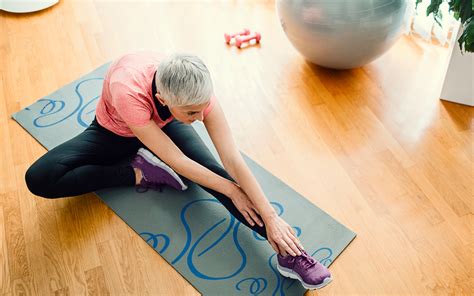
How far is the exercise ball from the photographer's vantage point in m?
2.19

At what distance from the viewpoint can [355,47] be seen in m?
2.30

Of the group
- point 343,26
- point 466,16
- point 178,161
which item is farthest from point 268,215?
point 466,16

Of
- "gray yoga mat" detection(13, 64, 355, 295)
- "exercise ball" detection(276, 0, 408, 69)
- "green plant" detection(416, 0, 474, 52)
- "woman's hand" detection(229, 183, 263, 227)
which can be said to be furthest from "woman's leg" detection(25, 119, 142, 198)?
"green plant" detection(416, 0, 474, 52)

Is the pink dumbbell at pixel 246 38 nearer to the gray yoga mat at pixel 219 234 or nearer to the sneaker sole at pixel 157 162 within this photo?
the gray yoga mat at pixel 219 234

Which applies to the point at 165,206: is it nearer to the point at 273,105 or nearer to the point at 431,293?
the point at 273,105

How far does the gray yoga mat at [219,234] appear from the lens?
1.75 m

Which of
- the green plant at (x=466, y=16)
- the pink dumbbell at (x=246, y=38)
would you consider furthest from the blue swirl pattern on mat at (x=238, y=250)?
the pink dumbbell at (x=246, y=38)

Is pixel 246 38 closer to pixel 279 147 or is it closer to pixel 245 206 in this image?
pixel 279 147

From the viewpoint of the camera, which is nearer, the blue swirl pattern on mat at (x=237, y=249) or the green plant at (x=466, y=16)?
the blue swirl pattern on mat at (x=237, y=249)

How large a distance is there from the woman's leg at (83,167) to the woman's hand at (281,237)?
64cm

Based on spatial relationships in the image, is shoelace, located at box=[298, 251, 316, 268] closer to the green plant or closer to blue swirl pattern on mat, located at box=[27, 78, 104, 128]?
the green plant

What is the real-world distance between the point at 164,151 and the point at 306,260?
61 centimetres

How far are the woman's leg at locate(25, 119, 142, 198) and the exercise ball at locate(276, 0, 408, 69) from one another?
949 mm

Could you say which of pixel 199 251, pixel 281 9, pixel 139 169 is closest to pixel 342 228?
pixel 199 251
